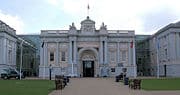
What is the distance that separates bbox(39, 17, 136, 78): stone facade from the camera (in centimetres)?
10444

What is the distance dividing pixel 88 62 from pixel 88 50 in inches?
156

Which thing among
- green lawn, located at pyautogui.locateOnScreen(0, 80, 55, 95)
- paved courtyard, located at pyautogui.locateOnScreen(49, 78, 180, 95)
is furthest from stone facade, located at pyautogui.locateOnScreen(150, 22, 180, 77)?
green lawn, located at pyautogui.locateOnScreen(0, 80, 55, 95)

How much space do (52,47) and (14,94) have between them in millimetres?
77322

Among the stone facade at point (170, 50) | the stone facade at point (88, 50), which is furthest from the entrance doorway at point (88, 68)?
the stone facade at point (170, 50)

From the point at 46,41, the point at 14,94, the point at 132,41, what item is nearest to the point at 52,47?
the point at 46,41

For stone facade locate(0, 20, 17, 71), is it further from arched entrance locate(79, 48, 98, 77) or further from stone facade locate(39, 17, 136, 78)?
arched entrance locate(79, 48, 98, 77)

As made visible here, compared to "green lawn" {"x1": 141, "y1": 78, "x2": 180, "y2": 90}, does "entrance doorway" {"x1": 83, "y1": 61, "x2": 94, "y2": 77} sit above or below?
above

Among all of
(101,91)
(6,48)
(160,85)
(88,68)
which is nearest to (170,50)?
(88,68)

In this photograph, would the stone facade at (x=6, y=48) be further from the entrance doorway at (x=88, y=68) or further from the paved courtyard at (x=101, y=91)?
the paved courtyard at (x=101, y=91)

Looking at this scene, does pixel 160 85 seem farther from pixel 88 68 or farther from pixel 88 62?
pixel 88 62

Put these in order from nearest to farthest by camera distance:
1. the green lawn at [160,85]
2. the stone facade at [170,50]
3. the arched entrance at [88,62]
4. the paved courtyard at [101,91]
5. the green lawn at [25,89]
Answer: the green lawn at [25,89] < the paved courtyard at [101,91] < the green lawn at [160,85] < the stone facade at [170,50] < the arched entrance at [88,62]

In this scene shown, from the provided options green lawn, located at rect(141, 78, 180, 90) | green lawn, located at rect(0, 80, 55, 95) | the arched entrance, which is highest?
the arched entrance

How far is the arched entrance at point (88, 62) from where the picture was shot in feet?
349

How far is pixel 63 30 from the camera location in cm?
10719
